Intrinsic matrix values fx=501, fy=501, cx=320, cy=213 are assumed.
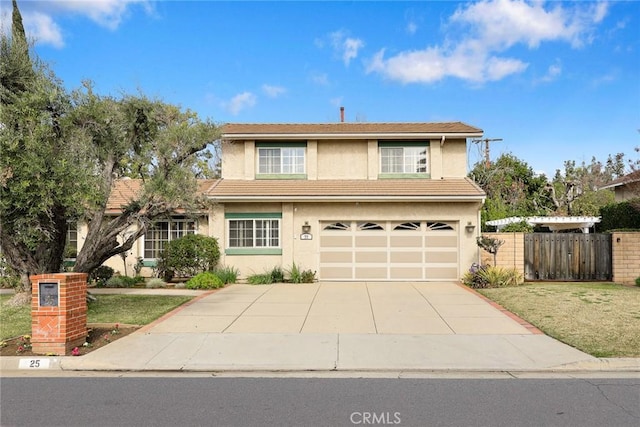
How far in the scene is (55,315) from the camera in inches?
316

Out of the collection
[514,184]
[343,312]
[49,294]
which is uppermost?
[514,184]

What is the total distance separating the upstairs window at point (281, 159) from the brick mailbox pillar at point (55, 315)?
35.9ft

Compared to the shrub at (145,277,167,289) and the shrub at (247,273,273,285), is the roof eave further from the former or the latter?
the shrub at (145,277,167,289)

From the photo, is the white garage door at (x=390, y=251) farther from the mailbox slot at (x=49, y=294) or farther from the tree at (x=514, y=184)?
the tree at (x=514, y=184)

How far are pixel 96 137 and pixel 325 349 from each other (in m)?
6.77

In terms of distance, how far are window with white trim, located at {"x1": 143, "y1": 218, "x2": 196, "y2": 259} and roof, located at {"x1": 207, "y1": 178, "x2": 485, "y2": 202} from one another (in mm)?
2184

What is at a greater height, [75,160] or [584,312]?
[75,160]

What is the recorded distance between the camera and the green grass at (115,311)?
997cm

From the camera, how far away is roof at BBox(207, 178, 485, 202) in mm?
16641

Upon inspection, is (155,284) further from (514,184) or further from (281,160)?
(514,184)

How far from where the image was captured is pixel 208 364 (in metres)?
7.62

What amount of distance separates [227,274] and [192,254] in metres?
1.33

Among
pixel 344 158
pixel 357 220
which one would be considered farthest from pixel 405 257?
pixel 344 158
